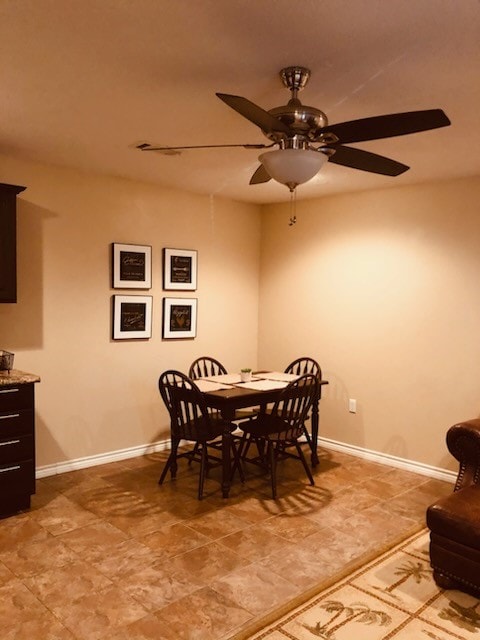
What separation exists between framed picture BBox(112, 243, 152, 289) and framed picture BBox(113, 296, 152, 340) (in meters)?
0.12

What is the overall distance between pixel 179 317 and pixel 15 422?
1960 mm

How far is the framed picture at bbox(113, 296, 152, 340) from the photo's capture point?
456 cm

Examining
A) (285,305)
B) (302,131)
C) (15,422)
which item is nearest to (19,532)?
(15,422)

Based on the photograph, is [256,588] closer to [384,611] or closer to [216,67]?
[384,611]

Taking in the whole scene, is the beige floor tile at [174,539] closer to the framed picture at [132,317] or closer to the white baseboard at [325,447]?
the white baseboard at [325,447]

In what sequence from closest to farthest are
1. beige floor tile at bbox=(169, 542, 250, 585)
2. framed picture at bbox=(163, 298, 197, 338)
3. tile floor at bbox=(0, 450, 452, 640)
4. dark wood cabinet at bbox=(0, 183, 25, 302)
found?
tile floor at bbox=(0, 450, 452, 640) → beige floor tile at bbox=(169, 542, 250, 585) → dark wood cabinet at bbox=(0, 183, 25, 302) → framed picture at bbox=(163, 298, 197, 338)

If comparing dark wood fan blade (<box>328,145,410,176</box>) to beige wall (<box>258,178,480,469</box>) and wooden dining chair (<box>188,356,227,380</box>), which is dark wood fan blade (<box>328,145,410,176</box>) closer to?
beige wall (<box>258,178,480,469</box>)

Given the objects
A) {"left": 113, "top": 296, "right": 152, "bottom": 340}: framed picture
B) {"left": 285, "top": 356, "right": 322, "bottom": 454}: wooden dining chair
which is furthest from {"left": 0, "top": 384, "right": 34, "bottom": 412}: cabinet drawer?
{"left": 285, "top": 356, "right": 322, "bottom": 454}: wooden dining chair

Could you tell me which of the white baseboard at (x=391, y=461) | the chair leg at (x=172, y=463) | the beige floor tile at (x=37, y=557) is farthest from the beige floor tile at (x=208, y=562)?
the white baseboard at (x=391, y=461)

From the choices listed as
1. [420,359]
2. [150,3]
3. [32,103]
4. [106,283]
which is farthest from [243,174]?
[150,3]

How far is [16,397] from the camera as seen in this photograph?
3416 millimetres

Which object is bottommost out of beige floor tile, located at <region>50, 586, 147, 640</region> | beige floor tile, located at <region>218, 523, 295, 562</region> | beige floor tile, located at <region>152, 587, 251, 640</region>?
beige floor tile, located at <region>152, 587, 251, 640</region>

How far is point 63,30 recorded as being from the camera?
6.55 ft

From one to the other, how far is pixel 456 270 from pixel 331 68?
245 cm
